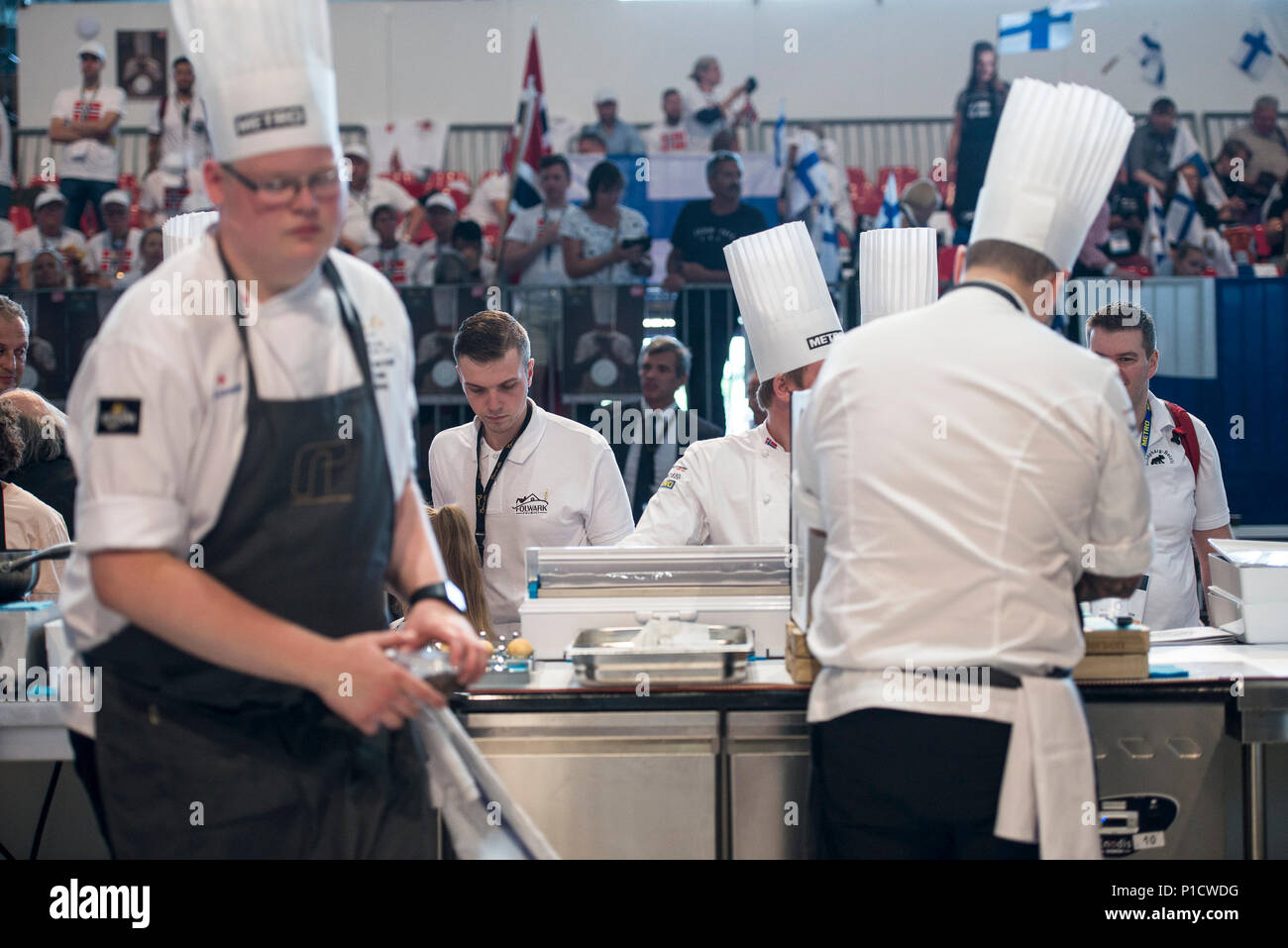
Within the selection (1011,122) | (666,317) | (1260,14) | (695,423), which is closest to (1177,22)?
(1260,14)

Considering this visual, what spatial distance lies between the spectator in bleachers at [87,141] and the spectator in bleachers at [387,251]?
1.77 metres

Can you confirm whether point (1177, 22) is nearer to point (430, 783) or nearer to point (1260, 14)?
point (1260, 14)

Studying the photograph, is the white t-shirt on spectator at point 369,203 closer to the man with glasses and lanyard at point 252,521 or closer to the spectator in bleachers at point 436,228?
the spectator in bleachers at point 436,228

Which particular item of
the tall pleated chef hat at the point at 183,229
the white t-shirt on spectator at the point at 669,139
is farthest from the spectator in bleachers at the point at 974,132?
the tall pleated chef hat at the point at 183,229

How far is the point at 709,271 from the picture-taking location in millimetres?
6152

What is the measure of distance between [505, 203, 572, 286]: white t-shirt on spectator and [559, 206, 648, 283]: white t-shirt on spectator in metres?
0.07

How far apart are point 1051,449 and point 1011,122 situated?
617mm

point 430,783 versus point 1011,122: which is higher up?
point 1011,122

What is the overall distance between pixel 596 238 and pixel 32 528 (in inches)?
144

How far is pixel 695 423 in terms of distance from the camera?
5.16 meters

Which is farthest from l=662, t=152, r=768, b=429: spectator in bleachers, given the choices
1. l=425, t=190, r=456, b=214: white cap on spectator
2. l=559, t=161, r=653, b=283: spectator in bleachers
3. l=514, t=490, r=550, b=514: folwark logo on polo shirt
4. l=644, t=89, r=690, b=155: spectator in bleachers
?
l=514, t=490, r=550, b=514: folwark logo on polo shirt

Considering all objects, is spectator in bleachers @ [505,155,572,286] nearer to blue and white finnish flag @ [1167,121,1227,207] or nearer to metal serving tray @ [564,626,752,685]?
blue and white finnish flag @ [1167,121,1227,207]

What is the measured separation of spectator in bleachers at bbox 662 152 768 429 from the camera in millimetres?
6008

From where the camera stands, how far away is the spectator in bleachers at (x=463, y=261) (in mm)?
6309
